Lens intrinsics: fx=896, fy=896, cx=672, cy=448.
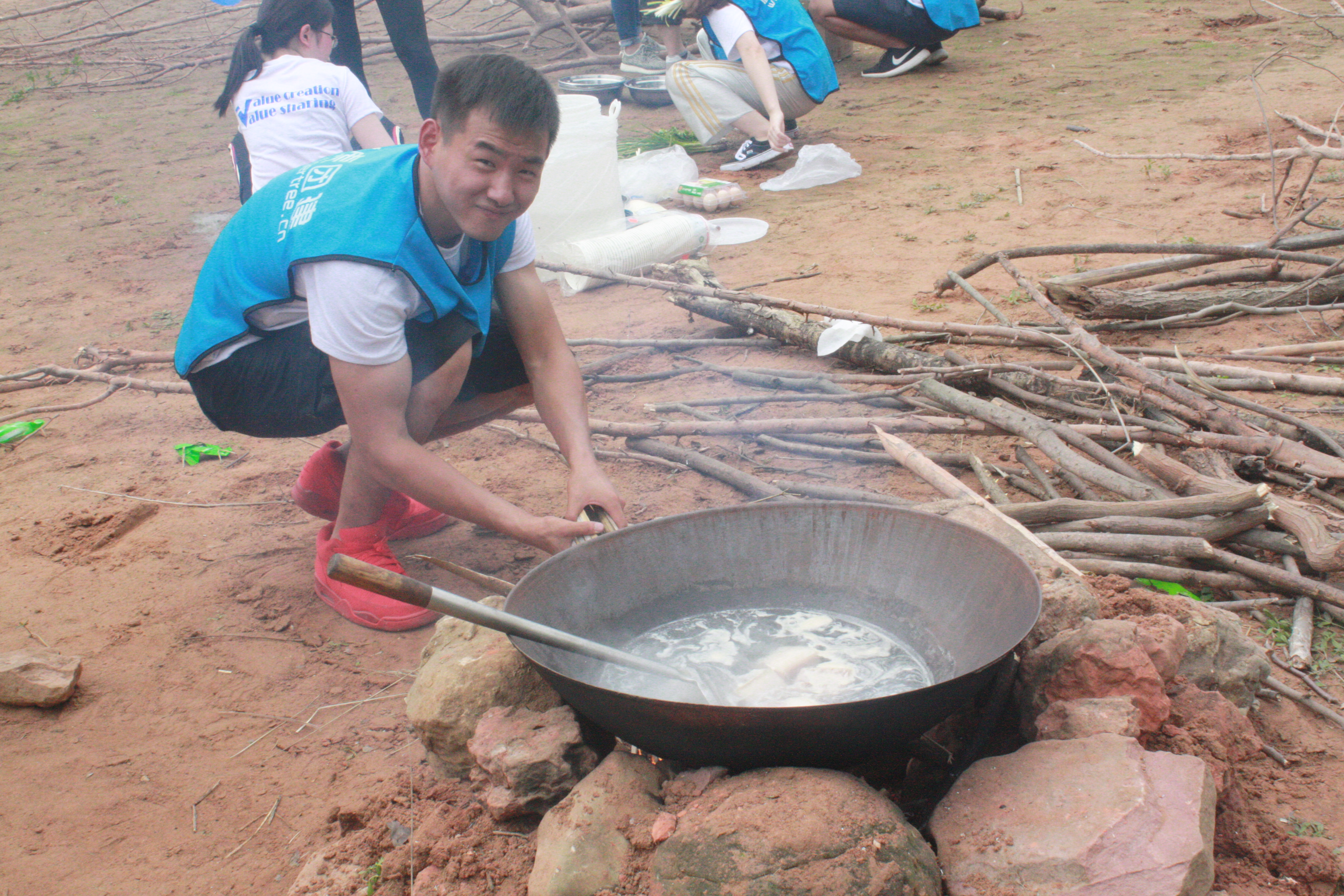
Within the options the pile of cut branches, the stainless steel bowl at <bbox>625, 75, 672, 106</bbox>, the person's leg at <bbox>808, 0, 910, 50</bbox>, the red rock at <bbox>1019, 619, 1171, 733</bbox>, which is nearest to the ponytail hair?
the pile of cut branches

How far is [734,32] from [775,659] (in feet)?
18.6

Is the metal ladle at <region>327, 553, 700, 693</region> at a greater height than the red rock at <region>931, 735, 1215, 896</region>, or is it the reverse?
the metal ladle at <region>327, 553, 700, 693</region>

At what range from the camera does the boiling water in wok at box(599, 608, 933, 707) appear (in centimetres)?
165

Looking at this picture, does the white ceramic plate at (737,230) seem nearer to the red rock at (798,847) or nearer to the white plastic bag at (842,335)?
the white plastic bag at (842,335)

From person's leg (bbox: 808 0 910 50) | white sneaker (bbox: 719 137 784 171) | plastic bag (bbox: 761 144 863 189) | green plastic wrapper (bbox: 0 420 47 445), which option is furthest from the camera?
person's leg (bbox: 808 0 910 50)

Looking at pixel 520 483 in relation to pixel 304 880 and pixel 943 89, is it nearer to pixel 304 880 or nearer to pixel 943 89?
pixel 304 880

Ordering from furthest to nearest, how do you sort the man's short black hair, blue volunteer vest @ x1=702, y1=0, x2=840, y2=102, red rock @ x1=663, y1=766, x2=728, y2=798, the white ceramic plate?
blue volunteer vest @ x1=702, y1=0, x2=840, y2=102, the white ceramic plate, the man's short black hair, red rock @ x1=663, y1=766, x2=728, y2=798

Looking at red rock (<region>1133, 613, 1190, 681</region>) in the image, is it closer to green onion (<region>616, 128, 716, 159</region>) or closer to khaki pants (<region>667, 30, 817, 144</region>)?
khaki pants (<region>667, 30, 817, 144</region>)

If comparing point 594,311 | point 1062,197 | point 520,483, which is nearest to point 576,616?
point 520,483

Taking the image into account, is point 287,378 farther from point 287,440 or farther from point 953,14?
point 953,14

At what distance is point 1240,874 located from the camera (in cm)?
145

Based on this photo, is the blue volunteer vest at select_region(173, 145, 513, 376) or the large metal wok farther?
the blue volunteer vest at select_region(173, 145, 513, 376)

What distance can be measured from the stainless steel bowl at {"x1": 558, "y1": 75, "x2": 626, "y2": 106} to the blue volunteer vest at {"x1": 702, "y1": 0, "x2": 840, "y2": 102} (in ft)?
3.95

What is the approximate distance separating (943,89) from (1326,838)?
24.9 ft
